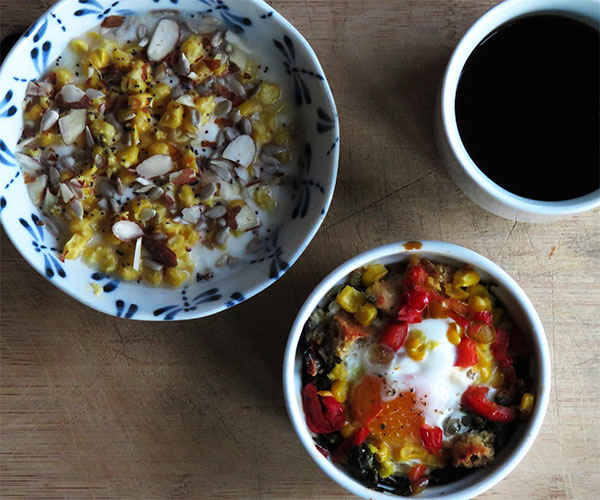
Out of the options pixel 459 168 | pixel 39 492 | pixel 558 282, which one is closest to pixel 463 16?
pixel 459 168

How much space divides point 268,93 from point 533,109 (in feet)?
1.76

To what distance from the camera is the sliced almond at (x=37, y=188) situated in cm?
144

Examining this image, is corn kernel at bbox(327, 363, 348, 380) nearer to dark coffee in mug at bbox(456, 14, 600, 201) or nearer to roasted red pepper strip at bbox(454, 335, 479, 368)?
roasted red pepper strip at bbox(454, 335, 479, 368)

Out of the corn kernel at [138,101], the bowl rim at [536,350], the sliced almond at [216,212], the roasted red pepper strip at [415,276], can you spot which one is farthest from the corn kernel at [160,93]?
the roasted red pepper strip at [415,276]

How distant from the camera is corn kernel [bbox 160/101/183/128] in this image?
4.60 feet

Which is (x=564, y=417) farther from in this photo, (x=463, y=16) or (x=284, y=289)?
(x=463, y=16)

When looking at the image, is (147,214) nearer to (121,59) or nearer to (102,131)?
(102,131)

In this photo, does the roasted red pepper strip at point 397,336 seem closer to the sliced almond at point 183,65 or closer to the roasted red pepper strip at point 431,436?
the roasted red pepper strip at point 431,436

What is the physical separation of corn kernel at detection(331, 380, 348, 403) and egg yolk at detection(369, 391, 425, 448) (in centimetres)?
8

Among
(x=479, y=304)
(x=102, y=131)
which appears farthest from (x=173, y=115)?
(x=479, y=304)

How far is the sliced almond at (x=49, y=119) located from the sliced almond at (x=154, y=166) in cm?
20

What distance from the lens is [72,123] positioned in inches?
55.7

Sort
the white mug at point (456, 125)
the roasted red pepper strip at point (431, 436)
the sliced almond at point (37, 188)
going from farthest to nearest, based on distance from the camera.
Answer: the sliced almond at point (37, 188) → the roasted red pepper strip at point (431, 436) → the white mug at point (456, 125)

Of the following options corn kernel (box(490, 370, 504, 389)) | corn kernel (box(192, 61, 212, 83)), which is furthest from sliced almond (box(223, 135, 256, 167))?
corn kernel (box(490, 370, 504, 389))
